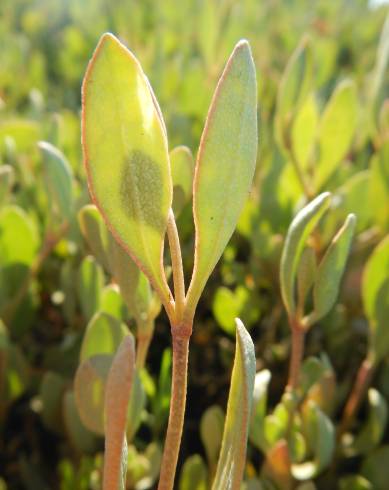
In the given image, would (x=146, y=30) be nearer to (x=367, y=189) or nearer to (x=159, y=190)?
(x=367, y=189)

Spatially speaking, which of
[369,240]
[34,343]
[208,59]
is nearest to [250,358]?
[369,240]

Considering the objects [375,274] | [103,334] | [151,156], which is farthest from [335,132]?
[151,156]

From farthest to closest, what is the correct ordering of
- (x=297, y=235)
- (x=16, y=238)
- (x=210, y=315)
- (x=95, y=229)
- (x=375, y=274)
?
(x=210, y=315)
(x=16, y=238)
(x=375, y=274)
(x=95, y=229)
(x=297, y=235)

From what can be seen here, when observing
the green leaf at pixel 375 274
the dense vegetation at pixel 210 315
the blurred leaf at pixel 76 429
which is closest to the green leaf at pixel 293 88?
the dense vegetation at pixel 210 315

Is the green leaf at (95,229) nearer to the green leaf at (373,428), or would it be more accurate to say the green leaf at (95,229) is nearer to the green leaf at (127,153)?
the green leaf at (127,153)

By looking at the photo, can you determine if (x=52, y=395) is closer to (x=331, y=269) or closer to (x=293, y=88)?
(x=331, y=269)

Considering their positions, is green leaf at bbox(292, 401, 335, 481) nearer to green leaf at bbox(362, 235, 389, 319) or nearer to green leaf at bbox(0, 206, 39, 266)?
green leaf at bbox(362, 235, 389, 319)
